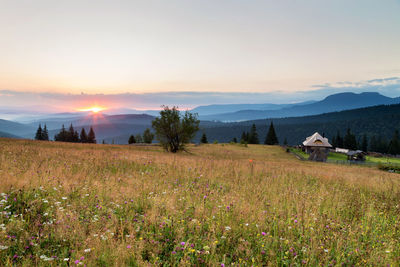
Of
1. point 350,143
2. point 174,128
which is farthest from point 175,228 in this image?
point 350,143

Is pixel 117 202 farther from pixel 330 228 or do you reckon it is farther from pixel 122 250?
pixel 330 228

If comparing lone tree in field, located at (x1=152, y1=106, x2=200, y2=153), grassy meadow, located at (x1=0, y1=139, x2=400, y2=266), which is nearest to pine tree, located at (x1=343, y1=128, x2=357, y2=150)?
lone tree in field, located at (x1=152, y1=106, x2=200, y2=153)

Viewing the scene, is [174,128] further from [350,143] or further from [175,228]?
[350,143]

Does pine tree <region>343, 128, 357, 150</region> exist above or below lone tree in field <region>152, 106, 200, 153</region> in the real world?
below

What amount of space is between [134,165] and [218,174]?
3810 mm

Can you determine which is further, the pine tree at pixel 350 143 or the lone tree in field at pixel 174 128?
the pine tree at pixel 350 143

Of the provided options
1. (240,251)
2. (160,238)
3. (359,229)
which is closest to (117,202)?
(160,238)

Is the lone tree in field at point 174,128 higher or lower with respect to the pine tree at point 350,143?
higher

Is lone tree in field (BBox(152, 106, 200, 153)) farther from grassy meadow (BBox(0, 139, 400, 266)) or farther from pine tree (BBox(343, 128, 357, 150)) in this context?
pine tree (BBox(343, 128, 357, 150))

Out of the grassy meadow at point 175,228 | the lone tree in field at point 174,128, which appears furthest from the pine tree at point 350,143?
the grassy meadow at point 175,228

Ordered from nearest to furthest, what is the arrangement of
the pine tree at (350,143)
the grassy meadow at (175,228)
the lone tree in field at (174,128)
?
1. the grassy meadow at (175,228)
2. the lone tree in field at (174,128)
3. the pine tree at (350,143)

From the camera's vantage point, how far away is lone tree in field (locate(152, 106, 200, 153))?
36.1 meters

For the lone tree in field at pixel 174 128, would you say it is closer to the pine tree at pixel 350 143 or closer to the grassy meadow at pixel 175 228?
the grassy meadow at pixel 175 228

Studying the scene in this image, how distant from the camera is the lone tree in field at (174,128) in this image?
1422 inches
